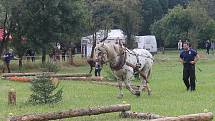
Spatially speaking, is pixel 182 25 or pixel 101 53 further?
pixel 182 25

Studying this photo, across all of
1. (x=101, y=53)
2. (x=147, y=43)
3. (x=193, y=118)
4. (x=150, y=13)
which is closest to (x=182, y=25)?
(x=147, y=43)

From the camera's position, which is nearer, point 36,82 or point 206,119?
point 206,119

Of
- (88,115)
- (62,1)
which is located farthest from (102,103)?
(62,1)

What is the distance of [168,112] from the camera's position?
14.6 m

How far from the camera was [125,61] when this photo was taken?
19047mm

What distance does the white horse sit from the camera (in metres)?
18.6

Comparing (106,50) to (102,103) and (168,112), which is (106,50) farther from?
(168,112)

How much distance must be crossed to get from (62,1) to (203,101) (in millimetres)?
25393

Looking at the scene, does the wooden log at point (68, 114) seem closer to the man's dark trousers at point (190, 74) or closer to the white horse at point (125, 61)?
the white horse at point (125, 61)

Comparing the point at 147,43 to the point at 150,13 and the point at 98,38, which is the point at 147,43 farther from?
the point at 150,13

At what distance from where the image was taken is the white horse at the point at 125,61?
733 inches

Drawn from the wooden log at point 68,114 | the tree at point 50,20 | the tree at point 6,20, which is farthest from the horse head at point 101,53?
the tree at point 6,20

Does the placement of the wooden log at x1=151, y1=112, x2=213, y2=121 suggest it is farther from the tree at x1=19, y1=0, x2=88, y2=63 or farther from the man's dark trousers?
the tree at x1=19, y1=0, x2=88, y2=63

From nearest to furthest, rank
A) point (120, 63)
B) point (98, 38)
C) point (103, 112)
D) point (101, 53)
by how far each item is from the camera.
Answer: point (103, 112) → point (101, 53) → point (120, 63) → point (98, 38)
